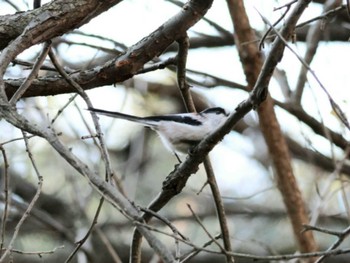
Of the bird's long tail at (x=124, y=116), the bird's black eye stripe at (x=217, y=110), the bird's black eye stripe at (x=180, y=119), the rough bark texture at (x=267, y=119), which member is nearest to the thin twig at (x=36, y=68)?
the bird's long tail at (x=124, y=116)

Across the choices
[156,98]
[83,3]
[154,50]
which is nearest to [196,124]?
[154,50]

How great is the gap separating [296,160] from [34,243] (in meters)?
1.76

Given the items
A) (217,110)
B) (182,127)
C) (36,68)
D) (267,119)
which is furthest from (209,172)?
(267,119)

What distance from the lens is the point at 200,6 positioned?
2023 mm

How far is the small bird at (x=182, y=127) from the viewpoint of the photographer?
2.40 meters

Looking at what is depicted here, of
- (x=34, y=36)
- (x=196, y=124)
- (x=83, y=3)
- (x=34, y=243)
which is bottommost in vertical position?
(x=34, y=243)

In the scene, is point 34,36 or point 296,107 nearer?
point 34,36

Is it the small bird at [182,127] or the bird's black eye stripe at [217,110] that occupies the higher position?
the bird's black eye stripe at [217,110]

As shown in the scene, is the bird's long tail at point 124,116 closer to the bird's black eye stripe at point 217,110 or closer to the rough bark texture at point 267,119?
the bird's black eye stripe at point 217,110

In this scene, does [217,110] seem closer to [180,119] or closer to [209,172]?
[180,119]

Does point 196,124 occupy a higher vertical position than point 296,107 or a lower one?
lower

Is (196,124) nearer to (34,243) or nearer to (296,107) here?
(296,107)

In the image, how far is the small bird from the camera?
2.40 metres

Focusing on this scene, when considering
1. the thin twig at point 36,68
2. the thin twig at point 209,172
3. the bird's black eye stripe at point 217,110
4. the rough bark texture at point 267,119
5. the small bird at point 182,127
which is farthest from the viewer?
the rough bark texture at point 267,119
